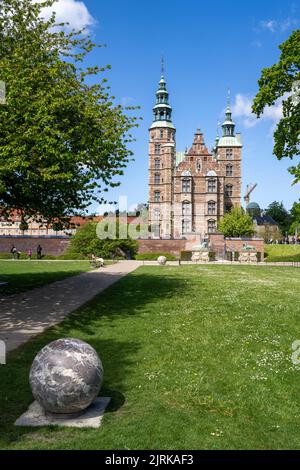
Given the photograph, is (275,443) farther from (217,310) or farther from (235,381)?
(217,310)

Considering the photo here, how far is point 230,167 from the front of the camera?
247 feet

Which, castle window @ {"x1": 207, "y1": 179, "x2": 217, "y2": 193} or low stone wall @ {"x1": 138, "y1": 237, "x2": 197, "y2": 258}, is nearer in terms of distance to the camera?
low stone wall @ {"x1": 138, "y1": 237, "x2": 197, "y2": 258}

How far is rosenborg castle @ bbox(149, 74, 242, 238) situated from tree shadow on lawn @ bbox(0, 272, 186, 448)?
53.9 m

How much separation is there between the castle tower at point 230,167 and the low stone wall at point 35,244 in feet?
105

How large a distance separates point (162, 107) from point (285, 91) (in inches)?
2325

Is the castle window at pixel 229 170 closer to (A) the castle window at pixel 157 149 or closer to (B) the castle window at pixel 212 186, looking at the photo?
(B) the castle window at pixel 212 186

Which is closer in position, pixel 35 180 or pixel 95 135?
pixel 35 180

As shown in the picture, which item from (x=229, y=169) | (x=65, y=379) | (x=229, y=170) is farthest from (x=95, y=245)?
(x=65, y=379)

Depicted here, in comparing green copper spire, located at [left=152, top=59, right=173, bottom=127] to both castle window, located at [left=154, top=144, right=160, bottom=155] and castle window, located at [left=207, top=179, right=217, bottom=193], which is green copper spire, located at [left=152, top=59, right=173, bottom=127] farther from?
castle window, located at [left=207, top=179, right=217, bottom=193]

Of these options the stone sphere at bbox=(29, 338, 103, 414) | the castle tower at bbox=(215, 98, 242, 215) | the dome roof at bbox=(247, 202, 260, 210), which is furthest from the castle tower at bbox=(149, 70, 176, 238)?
the stone sphere at bbox=(29, 338, 103, 414)

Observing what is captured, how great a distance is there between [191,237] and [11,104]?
48277 mm

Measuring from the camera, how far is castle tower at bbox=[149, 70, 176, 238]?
73062 mm

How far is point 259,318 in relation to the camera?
13555 mm

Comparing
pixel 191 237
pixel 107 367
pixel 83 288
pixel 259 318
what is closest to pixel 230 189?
pixel 191 237
